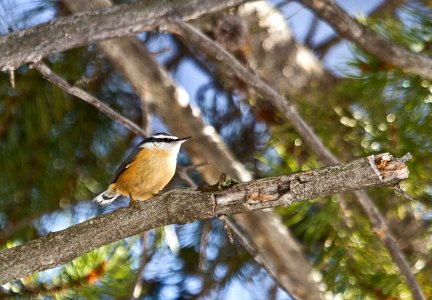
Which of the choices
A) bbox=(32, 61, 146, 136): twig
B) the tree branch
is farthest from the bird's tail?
bbox=(32, 61, 146, 136): twig

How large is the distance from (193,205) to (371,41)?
936mm

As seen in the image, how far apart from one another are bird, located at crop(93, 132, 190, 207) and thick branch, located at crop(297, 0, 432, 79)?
548 millimetres

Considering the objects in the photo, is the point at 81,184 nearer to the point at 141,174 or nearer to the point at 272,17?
the point at 141,174

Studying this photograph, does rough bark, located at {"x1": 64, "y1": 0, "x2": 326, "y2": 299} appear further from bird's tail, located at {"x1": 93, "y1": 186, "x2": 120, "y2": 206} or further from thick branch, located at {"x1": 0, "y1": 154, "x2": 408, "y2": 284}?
thick branch, located at {"x1": 0, "y1": 154, "x2": 408, "y2": 284}

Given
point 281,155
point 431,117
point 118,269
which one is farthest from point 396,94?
point 118,269

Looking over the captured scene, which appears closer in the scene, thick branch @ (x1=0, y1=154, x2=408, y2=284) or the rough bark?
thick branch @ (x1=0, y1=154, x2=408, y2=284)

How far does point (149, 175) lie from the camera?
2.41 meters

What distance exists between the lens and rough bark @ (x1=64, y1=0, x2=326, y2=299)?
8.27ft

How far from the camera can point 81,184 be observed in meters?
2.82

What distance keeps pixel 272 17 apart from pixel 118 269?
1.41m

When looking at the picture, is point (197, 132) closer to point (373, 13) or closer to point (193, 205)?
point (193, 205)

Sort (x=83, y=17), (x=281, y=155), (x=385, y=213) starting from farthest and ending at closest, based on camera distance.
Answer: (x=385, y=213) < (x=281, y=155) < (x=83, y=17)

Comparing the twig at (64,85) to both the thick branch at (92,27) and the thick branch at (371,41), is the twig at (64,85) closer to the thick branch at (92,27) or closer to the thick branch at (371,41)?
the thick branch at (92,27)

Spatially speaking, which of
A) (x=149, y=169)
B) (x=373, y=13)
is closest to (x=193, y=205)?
(x=149, y=169)
